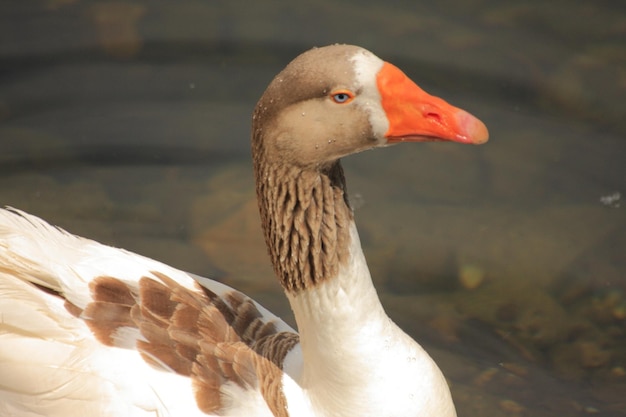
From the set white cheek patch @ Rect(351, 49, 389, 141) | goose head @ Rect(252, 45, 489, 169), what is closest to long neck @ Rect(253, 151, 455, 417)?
goose head @ Rect(252, 45, 489, 169)

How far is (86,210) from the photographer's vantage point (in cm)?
593

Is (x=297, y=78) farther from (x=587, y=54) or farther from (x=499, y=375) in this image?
(x=587, y=54)

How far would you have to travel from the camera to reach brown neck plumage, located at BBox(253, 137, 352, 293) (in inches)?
135

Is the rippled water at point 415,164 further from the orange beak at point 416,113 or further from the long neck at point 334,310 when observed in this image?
the orange beak at point 416,113

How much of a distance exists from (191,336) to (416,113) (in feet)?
4.46

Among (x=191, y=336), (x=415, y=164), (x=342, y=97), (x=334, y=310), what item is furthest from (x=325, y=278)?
(x=415, y=164)

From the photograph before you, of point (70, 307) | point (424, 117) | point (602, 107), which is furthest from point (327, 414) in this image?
point (602, 107)

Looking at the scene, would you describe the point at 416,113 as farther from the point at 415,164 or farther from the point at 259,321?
the point at 415,164

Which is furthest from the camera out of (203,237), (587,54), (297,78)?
(587,54)

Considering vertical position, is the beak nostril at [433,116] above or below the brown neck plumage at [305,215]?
above

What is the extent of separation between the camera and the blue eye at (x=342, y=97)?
3193 mm

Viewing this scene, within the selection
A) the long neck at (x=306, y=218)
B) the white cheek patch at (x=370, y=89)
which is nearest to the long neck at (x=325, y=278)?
the long neck at (x=306, y=218)

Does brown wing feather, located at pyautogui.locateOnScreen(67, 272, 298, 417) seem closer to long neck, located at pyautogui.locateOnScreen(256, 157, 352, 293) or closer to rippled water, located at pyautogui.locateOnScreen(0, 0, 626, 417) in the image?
long neck, located at pyautogui.locateOnScreen(256, 157, 352, 293)

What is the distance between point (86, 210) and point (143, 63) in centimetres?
122
